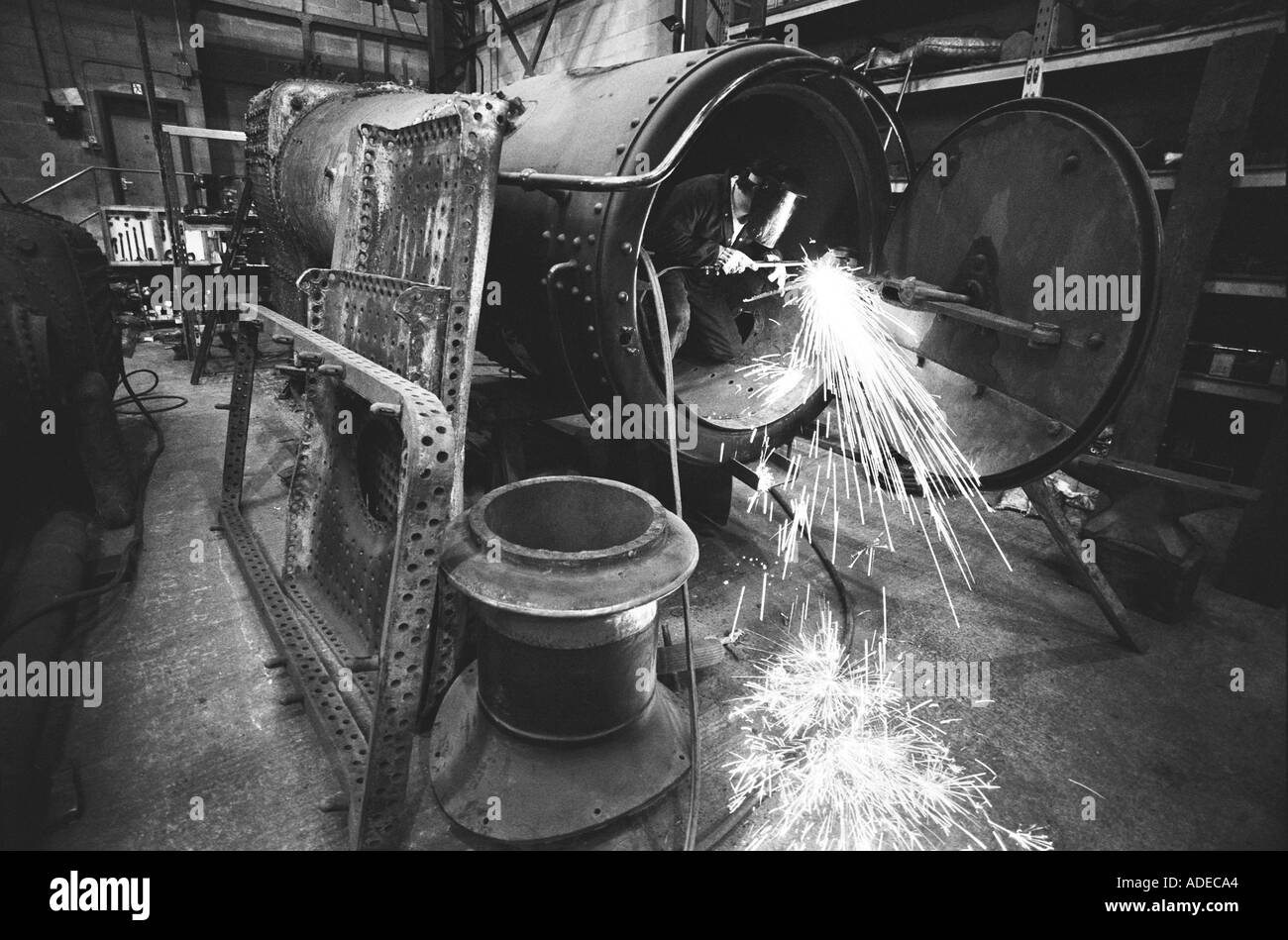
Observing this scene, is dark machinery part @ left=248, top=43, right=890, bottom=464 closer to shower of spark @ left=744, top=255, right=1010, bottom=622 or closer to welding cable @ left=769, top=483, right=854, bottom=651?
shower of spark @ left=744, top=255, right=1010, bottom=622

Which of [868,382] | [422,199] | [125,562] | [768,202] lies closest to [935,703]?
[868,382]

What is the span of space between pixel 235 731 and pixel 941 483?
247 cm

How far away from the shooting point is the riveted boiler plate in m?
1.88

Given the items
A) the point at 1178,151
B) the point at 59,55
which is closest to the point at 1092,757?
the point at 1178,151

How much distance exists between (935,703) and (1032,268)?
148 cm

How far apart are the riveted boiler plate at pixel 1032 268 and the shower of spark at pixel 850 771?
2.91ft

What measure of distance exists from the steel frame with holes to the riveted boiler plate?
1871 millimetres

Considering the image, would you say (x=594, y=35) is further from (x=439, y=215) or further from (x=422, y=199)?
(x=439, y=215)

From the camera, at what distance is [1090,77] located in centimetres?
367

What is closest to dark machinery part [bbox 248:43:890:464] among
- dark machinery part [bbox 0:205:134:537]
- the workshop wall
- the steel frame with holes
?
the steel frame with holes

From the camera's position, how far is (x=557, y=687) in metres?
1.70
